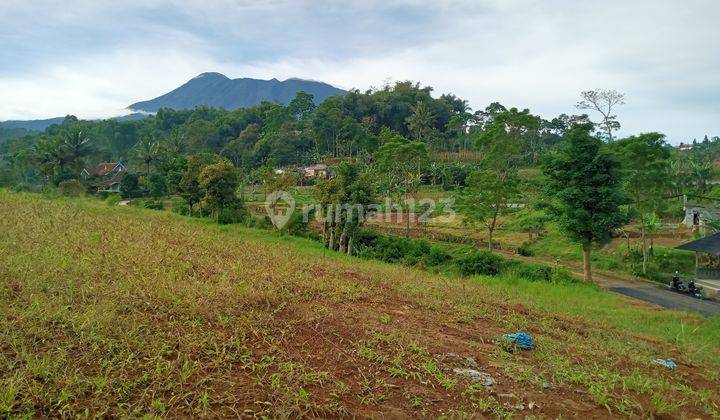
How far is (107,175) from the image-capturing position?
4616 centimetres

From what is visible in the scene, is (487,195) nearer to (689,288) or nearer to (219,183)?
(689,288)

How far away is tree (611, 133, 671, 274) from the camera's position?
1966 cm

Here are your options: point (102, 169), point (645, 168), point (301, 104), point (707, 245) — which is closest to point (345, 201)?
point (645, 168)

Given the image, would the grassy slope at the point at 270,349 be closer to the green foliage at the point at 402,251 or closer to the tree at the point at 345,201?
the green foliage at the point at 402,251

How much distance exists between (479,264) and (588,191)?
493 cm

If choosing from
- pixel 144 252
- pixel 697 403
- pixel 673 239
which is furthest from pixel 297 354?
pixel 673 239

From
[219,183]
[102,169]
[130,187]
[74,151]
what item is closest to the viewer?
[219,183]

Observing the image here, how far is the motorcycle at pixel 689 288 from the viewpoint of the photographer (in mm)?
16098

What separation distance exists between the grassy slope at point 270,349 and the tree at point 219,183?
15.8 m

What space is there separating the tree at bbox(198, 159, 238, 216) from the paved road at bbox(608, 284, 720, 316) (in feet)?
60.5

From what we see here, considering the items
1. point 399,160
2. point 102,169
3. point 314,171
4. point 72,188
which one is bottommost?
point 72,188

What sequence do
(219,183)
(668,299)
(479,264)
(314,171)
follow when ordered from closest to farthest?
Result: 1. (668,299)
2. (479,264)
3. (219,183)
4. (314,171)

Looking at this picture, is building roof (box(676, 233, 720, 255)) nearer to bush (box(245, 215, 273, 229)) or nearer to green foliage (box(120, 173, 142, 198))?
bush (box(245, 215, 273, 229))

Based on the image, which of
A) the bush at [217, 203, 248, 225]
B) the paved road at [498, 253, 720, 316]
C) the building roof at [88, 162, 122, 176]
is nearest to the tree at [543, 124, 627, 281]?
the paved road at [498, 253, 720, 316]
